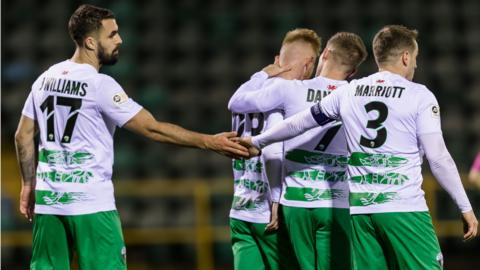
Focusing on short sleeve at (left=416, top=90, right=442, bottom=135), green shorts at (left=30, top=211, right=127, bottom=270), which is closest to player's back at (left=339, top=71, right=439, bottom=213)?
short sleeve at (left=416, top=90, right=442, bottom=135)

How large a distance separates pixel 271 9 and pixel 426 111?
10.2 metres

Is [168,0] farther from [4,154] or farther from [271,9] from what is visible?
[4,154]

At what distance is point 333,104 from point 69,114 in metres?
1.43

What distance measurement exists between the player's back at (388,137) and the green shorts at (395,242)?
2.1 inches

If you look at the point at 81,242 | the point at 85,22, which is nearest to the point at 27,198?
the point at 81,242

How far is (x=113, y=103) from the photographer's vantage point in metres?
5.38

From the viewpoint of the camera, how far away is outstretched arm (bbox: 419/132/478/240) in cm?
514

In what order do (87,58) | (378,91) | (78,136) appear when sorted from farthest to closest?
(87,58) → (78,136) → (378,91)

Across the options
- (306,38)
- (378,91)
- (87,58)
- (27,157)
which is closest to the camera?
(378,91)

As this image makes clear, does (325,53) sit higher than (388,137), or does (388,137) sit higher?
(325,53)

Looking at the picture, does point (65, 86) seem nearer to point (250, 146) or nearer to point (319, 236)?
point (250, 146)

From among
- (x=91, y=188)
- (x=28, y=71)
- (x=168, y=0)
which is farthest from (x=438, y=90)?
(x=91, y=188)

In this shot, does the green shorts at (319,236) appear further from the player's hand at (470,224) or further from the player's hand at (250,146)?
the player's hand at (470,224)

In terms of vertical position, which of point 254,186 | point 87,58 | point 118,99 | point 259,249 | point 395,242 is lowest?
point 259,249
